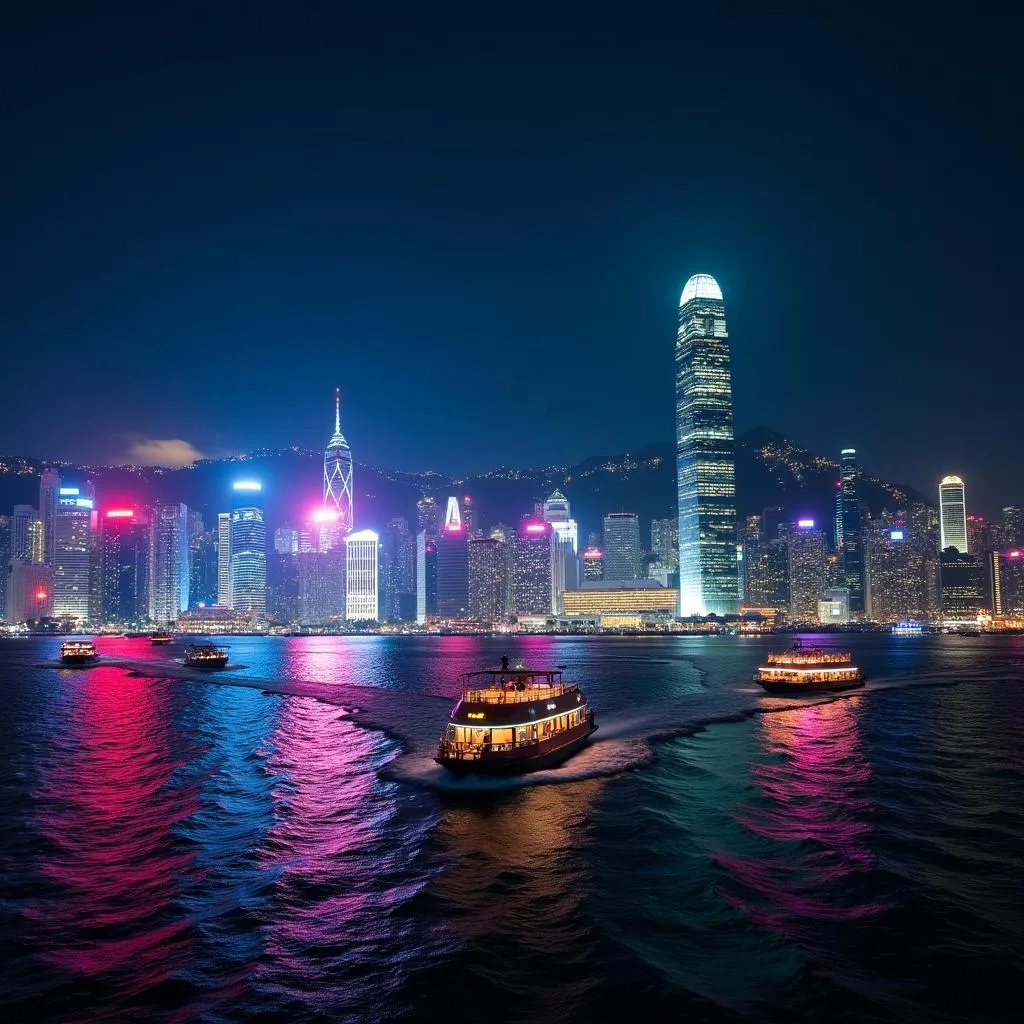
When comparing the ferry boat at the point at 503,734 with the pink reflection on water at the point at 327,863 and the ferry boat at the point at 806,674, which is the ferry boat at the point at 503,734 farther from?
the ferry boat at the point at 806,674

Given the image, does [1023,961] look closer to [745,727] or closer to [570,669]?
[745,727]

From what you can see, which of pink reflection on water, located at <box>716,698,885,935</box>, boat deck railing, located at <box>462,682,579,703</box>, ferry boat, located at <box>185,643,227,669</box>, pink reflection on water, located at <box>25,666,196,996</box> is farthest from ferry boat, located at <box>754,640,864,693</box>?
ferry boat, located at <box>185,643,227,669</box>

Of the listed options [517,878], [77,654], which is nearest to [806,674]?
[517,878]

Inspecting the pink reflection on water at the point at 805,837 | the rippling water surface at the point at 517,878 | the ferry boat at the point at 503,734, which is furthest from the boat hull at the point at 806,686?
the ferry boat at the point at 503,734

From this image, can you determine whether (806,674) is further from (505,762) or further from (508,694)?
(505,762)

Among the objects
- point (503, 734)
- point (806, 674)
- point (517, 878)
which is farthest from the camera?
point (806, 674)
